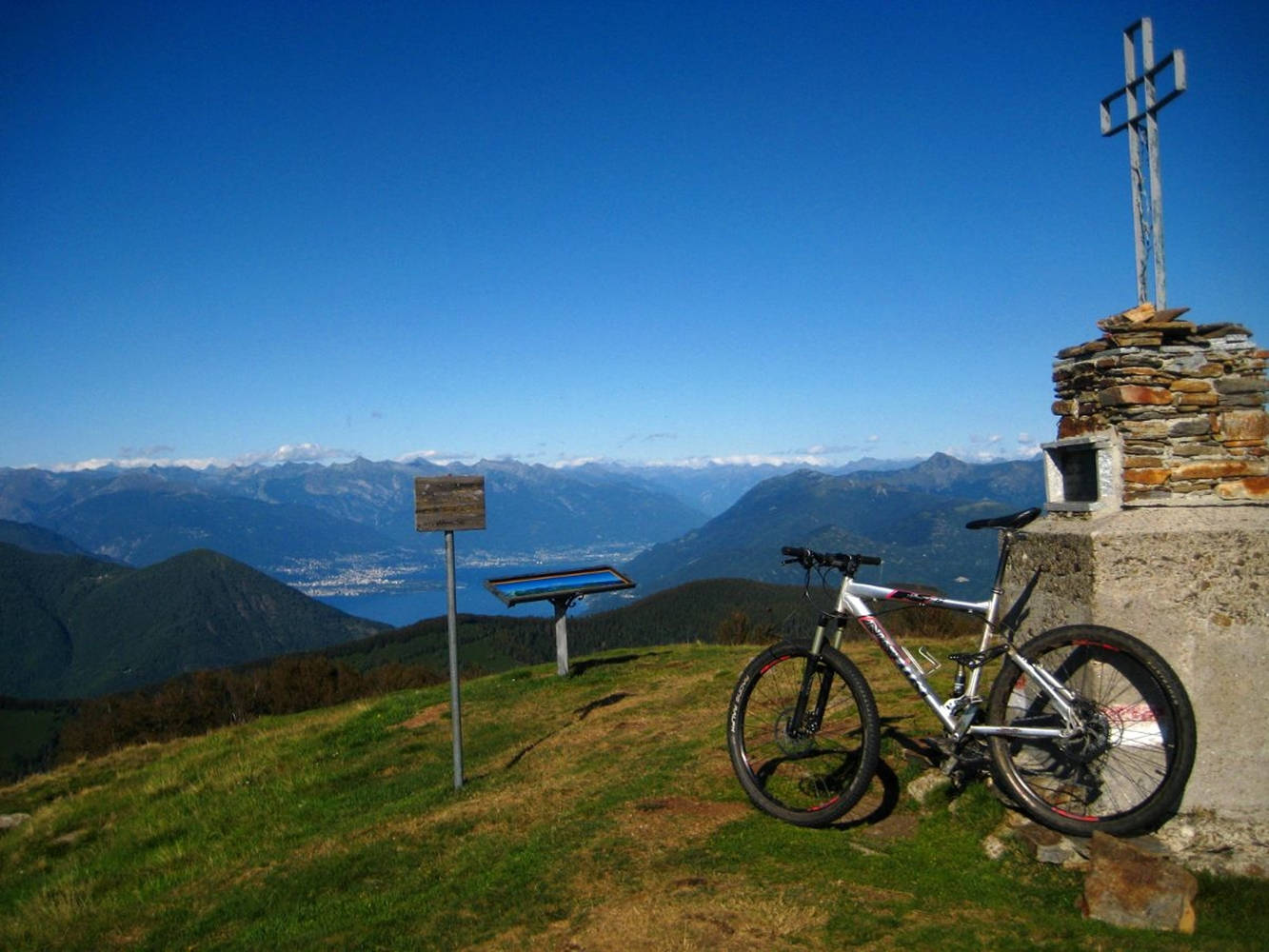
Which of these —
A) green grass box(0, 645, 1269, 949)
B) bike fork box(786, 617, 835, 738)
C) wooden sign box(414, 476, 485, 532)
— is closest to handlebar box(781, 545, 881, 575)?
bike fork box(786, 617, 835, 738)

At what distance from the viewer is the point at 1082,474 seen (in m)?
6.38

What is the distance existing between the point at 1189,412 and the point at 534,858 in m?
5.98

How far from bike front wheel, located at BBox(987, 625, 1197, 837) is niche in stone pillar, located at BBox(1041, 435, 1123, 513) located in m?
1.14

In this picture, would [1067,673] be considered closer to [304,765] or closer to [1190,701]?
[1190,701]

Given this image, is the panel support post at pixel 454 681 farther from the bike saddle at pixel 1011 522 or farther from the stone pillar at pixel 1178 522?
the stone pillar at pixel 1178 522

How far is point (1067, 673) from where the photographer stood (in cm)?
562

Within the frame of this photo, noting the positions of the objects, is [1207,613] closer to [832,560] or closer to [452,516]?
[832,560]

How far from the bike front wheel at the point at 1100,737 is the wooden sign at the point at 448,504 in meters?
5.73

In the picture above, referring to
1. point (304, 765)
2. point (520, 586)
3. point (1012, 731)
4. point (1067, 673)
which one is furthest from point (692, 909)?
point (520, 586)

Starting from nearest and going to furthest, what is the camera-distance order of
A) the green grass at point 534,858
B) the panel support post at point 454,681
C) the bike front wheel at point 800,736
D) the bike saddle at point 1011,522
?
the green grass at point 534,858, the bike front wheel at point 800,736, the bike saddle at point 1011,522, the panel support post at point 454,681

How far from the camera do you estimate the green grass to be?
15.6 feet

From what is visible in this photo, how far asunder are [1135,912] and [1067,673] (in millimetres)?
1569

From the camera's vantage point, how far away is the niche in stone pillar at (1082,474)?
590 centimetres

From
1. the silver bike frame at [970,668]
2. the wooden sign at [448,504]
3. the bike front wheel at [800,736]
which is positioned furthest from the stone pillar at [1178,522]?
the wooden sign at [448,504]
